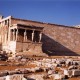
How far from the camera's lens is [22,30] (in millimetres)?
34562

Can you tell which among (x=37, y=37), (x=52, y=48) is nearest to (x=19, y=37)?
(x=37, y=37)

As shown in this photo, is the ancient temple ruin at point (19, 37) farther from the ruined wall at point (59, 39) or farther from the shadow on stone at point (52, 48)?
the shadow on stone at point (52, 48)

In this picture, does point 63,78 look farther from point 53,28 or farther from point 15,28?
point 53,28

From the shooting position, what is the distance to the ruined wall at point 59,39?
4012 centimetres

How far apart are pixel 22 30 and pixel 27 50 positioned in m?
3.77

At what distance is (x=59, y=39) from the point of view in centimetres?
4219

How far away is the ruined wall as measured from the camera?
132ft

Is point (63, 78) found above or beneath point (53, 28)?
beneath

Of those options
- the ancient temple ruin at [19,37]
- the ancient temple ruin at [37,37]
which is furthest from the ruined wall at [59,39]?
the ancient temple ruin at [19,37]

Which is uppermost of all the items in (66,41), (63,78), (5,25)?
(5,25)

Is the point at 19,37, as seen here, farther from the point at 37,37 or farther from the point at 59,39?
the point at 59,39

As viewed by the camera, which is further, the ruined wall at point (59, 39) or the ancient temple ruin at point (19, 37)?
the ruined wall at point (59, 39)

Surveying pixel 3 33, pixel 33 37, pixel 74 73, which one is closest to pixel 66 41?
pixel 33 37

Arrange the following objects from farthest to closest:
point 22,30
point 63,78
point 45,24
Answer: point 45,24, point 22,30, point 63,78
